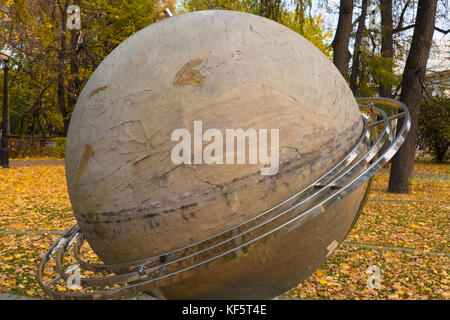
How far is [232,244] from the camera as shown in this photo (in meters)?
2.58

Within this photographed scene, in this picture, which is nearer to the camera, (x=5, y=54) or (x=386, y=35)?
(x=386, y=35)

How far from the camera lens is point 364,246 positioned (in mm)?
6836

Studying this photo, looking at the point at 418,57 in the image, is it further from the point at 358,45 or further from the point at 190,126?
the point at 190,126

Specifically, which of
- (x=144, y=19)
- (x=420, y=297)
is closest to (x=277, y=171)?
(x=420, y=297)

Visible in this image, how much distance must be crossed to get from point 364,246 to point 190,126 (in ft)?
17.0

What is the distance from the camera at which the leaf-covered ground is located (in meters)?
5.11

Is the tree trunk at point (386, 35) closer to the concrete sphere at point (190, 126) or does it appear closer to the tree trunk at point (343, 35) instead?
the tree trunk at point (343, 35)

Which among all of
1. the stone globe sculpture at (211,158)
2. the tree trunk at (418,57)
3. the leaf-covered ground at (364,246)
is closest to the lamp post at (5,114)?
the leaf-covered ground at (364,246)

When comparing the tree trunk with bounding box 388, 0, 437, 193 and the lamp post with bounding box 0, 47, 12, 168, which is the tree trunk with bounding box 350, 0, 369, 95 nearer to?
the tree trunk with bounding box 388, 0, 437, 193

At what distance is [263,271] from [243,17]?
2.03 metres

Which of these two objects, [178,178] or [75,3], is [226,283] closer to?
[178,178]

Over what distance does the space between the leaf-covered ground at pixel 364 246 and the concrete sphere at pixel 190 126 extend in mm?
2590

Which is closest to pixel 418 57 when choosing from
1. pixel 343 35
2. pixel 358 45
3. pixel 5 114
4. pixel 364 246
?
pixel 343 35

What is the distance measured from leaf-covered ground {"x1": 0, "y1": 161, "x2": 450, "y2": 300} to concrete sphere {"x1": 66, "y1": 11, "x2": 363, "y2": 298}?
2.59 m
